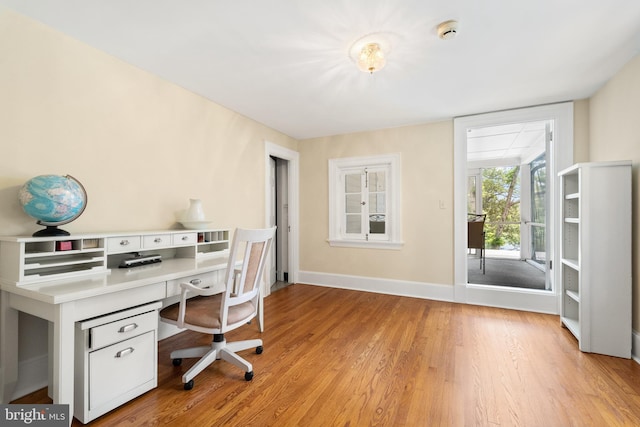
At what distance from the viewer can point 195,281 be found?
2.03m

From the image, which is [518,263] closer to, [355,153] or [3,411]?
[355,153]

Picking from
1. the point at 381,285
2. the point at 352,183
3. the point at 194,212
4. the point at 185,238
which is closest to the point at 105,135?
the point at 194,212

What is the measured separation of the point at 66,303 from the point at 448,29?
8.78ft

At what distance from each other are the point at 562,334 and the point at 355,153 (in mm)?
3124

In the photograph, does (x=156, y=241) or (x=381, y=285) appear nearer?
(x=156, y=241)

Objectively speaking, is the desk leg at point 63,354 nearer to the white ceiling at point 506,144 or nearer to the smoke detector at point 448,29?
the smoke detector at point 448,29

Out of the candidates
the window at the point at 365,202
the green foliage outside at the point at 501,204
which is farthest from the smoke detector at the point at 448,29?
the green foliage outside at the point at 501,204

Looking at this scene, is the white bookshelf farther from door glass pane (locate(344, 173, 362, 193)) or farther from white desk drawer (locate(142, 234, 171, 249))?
white desk drawer (locate(142, 234, 171, 249))

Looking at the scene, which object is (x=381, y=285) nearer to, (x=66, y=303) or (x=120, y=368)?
(x=120, y=368)

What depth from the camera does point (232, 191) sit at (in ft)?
10.8

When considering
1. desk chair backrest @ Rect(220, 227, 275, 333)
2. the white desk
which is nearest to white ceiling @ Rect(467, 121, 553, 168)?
desk chair backrest @ Rect(220, 227, 275, 333)

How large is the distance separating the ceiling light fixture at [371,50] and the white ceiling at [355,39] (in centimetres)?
6

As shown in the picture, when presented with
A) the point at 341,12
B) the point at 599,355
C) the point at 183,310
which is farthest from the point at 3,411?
the point at 599,355

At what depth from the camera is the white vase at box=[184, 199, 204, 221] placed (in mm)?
2561
